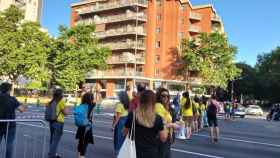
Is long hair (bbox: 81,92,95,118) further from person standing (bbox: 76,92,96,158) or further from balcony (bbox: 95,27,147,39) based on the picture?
balcony (bbox: 95,27,147,39)

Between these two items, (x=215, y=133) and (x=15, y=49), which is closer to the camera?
(x=215, y=133)

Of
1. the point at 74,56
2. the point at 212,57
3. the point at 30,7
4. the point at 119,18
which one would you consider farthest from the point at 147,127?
the point at 30,7

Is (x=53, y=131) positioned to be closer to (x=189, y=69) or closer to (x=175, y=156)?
(x=175, y=156)

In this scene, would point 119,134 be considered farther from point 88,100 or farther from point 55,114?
point 55,114

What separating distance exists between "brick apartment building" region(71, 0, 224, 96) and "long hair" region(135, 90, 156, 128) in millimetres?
61527

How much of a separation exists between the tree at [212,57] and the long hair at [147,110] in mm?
59327

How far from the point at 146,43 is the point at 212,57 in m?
10.7

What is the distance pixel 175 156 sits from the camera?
451 inches

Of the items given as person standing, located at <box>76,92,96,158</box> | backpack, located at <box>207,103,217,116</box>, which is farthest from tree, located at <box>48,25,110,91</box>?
person standing, located at <box>76,92,96,158</box>

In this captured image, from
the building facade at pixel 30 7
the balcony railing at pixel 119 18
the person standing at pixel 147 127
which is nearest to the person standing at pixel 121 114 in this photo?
the person standing at pixel 147 127

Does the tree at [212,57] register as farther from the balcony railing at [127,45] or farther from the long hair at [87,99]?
the long hair at [87,99]

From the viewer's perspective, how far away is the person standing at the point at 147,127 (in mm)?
5504

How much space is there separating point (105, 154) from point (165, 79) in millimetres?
58100

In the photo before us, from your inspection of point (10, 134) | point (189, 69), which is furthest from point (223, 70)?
point (10, 134)
